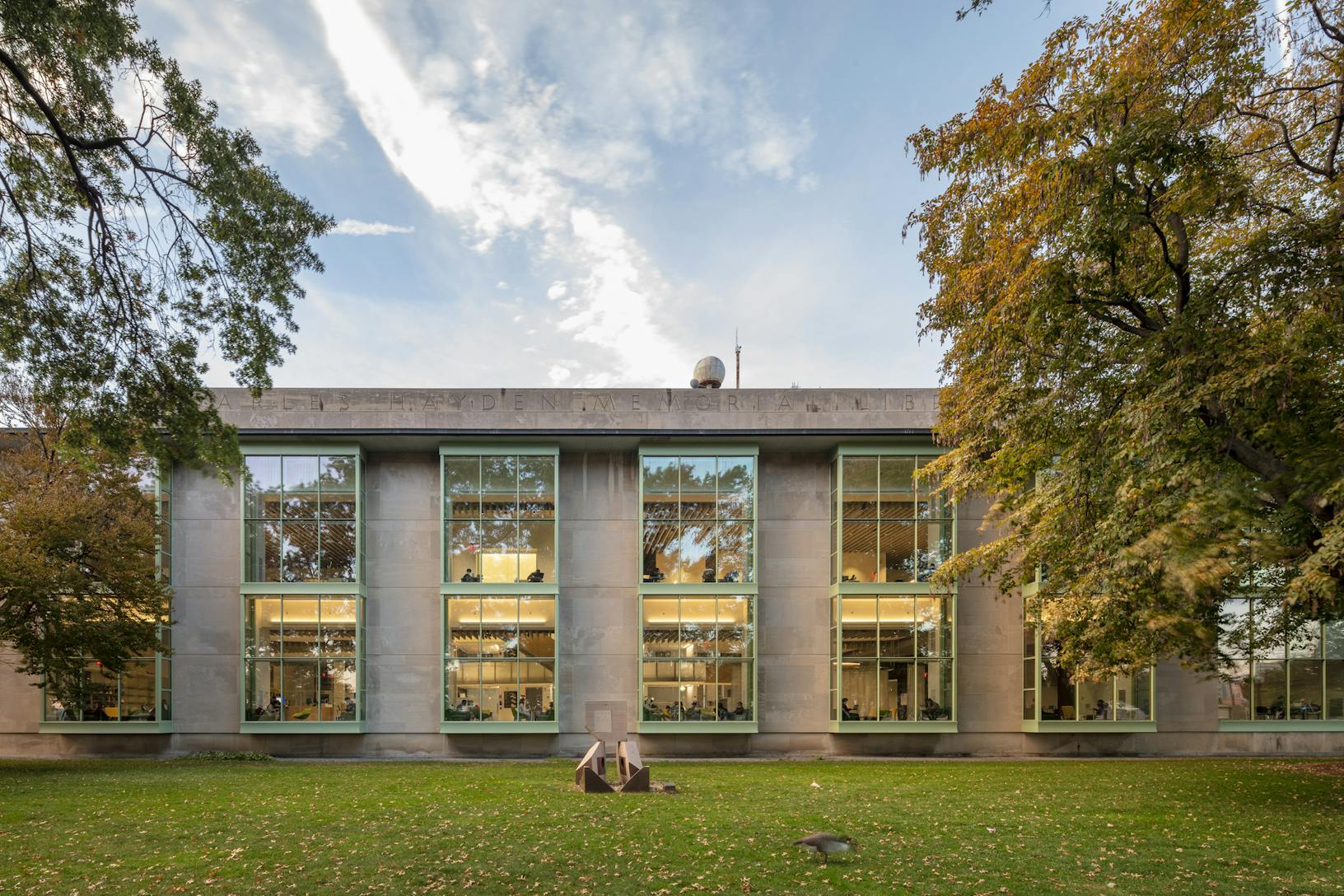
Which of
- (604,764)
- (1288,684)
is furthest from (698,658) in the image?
(1288,684)

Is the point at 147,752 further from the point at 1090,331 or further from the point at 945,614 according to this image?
the point at 1090,331

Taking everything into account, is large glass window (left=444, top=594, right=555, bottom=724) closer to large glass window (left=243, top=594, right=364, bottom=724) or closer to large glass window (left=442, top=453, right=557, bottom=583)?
large glass window (left=442, top=453, right=557, bottom=583)

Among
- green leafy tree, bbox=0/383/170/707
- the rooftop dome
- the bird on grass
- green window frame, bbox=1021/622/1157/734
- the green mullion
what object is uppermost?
the rooftop dome

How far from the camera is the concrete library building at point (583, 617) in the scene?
21969 millimetres

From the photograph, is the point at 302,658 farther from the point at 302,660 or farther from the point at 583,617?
the point at 583,617

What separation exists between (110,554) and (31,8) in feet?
48.1

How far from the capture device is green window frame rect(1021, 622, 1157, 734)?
2189cm

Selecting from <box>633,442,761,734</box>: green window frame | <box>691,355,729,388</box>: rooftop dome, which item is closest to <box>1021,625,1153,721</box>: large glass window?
<box>633,442,761,734</box>: green window frame

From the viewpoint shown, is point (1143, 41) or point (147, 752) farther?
point (147, 752)

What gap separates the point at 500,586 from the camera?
2228cm

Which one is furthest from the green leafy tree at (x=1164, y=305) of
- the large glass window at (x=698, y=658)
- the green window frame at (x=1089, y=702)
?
the large glass window at (x=698, y=658)

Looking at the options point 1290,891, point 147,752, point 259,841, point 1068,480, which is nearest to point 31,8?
point 259,841

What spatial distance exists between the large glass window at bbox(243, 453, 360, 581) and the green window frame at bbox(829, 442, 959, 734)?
1467 centimetres

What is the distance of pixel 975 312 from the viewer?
13320 millimetres
